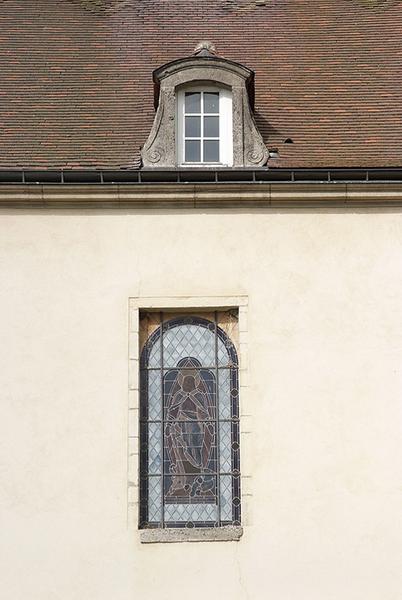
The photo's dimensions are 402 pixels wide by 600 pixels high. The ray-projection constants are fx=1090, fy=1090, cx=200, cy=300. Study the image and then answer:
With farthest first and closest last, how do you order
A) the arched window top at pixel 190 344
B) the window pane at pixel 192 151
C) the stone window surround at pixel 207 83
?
the window pane at pixel 192 151, the stone window surround at pixel 207 83, the arched window top at pixel 190 344

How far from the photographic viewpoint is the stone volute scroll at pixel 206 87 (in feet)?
40.7

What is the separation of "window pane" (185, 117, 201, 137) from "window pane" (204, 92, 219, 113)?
179 millimetres

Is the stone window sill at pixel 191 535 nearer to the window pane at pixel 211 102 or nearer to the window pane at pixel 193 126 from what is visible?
the window pane at pixel 193 126

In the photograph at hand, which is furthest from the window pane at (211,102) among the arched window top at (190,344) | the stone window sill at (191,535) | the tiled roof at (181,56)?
the stone window sill at (191,535)

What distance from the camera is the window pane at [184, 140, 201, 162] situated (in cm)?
1277

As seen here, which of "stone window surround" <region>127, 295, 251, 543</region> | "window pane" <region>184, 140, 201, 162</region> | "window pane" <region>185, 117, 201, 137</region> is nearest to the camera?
"stone window surround" <region>127, 295, 251, 543</region>

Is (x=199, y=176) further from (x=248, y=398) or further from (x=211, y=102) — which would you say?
(x=248, y=398)

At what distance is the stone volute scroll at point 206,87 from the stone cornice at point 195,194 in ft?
1.66

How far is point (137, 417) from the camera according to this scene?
1138 centimetres

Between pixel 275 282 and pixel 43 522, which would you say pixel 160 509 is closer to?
pixel 43 522

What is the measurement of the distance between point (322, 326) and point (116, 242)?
2421 millimetres

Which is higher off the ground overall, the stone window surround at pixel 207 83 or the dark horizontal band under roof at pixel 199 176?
the stone window surround at pixel 207 83

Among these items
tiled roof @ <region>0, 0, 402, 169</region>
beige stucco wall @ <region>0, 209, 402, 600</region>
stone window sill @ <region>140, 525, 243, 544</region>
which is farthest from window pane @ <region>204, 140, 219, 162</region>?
stone window sill @ <region>140, 525, 243, 544</region>

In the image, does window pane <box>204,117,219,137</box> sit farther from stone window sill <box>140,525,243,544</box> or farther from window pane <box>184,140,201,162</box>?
stone window sill <box>140,525,243,544</box>
